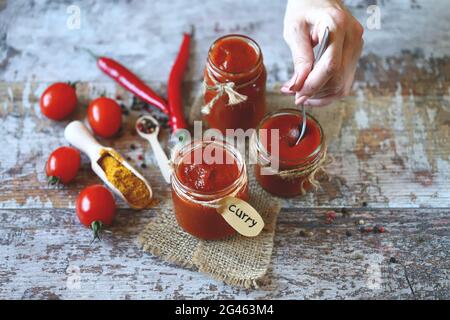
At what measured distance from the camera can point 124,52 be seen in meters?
2.33

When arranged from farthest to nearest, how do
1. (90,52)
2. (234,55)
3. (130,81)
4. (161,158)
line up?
1. (90,52)
2. (130,81)
3. (161,158)
4. (234,55)

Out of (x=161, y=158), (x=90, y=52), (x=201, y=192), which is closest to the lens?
(x=201, y=192)

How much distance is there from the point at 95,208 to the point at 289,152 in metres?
0.64

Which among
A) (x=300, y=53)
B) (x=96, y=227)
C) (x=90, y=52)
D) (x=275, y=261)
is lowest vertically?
(x=275, y=261)

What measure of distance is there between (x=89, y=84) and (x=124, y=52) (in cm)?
21

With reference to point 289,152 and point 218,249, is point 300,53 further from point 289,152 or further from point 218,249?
point 218,249

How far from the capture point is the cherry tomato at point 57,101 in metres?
2.09

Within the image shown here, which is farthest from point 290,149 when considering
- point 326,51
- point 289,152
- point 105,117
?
point 105,117

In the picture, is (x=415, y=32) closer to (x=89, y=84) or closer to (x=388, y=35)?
(x=388, y=35)

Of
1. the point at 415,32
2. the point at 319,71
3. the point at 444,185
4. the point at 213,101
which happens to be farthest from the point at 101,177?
the point at 415,32

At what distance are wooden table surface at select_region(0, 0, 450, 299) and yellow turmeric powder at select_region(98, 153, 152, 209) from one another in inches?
1.8

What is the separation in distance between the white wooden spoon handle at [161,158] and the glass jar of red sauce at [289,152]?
12.3 inches

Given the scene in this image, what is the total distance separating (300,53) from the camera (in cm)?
177

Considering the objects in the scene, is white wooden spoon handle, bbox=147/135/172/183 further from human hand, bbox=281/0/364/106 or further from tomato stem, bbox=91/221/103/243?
human hand, bbox=281/0/364/106
